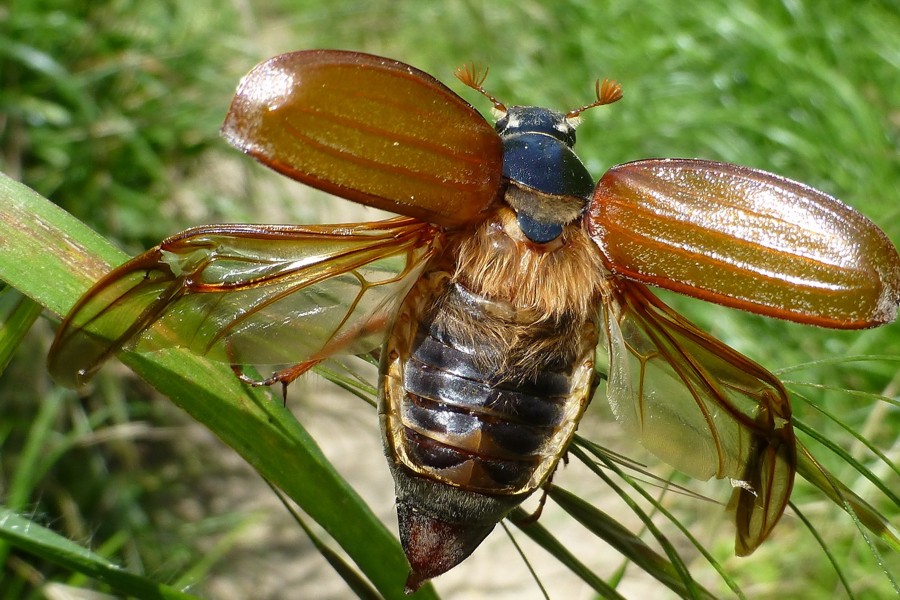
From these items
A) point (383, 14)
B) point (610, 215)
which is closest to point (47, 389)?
point (610, 215)

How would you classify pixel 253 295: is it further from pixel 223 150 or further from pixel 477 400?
pixel 223 150

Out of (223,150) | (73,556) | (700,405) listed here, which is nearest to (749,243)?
(700,405)

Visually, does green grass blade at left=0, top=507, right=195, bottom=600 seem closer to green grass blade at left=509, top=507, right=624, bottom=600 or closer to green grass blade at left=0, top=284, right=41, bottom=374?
green grass blade at left=0, top=284, right=41, bottom=374

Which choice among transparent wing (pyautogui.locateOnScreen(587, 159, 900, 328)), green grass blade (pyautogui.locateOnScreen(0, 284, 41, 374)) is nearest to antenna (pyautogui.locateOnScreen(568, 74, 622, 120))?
transparent wing (pyautogui.locateOnScreen(587, 159, 900, 328))

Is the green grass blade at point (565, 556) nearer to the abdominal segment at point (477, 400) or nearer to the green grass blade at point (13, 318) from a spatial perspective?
the abdominal segment at point (477, 400)

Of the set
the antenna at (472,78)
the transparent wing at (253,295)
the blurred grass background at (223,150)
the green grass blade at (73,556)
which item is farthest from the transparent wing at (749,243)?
the blurred grass background at (223,150)

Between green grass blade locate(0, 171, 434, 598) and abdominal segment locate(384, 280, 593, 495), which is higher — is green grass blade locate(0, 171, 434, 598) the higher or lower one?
the higher one
